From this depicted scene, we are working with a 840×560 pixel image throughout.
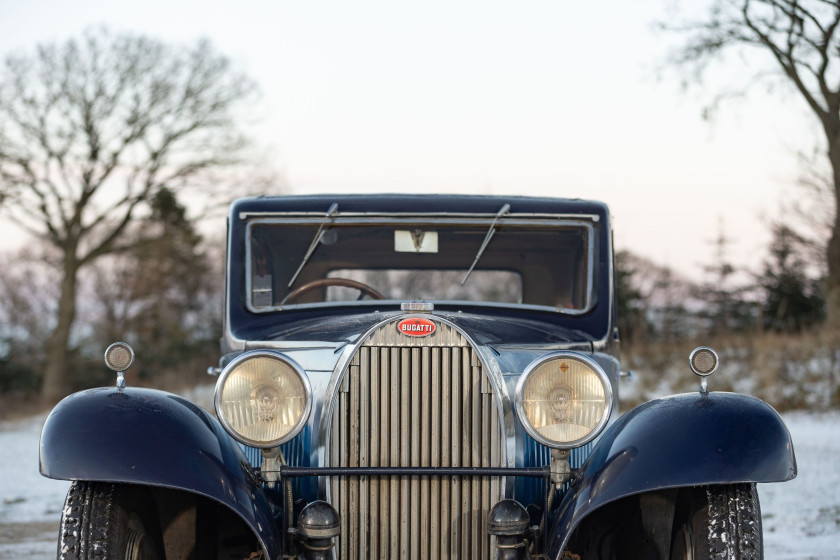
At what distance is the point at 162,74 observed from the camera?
19.6m

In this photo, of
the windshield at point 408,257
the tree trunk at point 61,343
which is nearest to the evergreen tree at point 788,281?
the tree trunk at point 61,343

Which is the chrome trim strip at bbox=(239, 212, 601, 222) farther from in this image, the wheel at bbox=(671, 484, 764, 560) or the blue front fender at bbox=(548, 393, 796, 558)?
the wheel at bbox=(671, 484, 764, 560)

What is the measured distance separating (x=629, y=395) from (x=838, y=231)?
18.5 feet

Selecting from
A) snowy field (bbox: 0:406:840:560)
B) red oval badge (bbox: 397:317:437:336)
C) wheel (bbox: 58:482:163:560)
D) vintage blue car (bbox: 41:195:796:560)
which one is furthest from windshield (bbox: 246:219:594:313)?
snowy field (bbox: 0:406:840:560)

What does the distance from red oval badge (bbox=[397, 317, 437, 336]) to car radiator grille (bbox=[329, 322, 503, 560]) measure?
0.02 m

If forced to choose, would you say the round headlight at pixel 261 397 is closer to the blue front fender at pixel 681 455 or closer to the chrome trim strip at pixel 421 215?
the blue front fender at pixel 681 455

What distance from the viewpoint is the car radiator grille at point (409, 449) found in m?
2.81

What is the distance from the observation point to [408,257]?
4.01 m

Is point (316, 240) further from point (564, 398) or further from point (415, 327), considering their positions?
point (564, 398)

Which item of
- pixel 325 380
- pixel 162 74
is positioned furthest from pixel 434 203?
pixel 162 74

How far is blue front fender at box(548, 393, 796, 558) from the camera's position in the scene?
2.62 meters

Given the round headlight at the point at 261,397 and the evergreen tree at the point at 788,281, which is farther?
the evergreen tree at the point at 788,281

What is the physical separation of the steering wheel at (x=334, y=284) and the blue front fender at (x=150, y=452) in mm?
1016

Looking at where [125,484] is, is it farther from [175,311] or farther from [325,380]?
[175,311]
